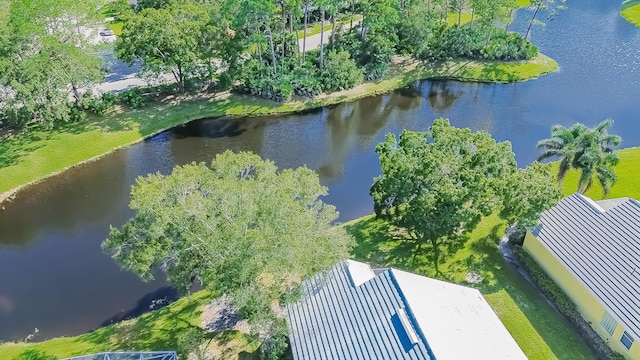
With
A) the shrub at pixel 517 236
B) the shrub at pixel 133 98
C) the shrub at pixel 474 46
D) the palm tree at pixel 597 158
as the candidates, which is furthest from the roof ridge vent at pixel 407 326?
the shrub at pixel 474 46

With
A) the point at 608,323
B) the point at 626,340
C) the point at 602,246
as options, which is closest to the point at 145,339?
the point at 608,323

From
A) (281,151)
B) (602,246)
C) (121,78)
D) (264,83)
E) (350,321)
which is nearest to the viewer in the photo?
(350,321)

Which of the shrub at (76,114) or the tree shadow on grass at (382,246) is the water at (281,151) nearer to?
the tree shadow on grass at (382,246)

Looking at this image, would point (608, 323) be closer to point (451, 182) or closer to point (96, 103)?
point (451, 182)

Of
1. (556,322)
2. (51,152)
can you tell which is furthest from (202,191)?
(51,152)

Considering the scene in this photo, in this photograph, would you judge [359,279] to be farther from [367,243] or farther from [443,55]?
[443,55]

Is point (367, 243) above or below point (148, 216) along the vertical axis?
below
